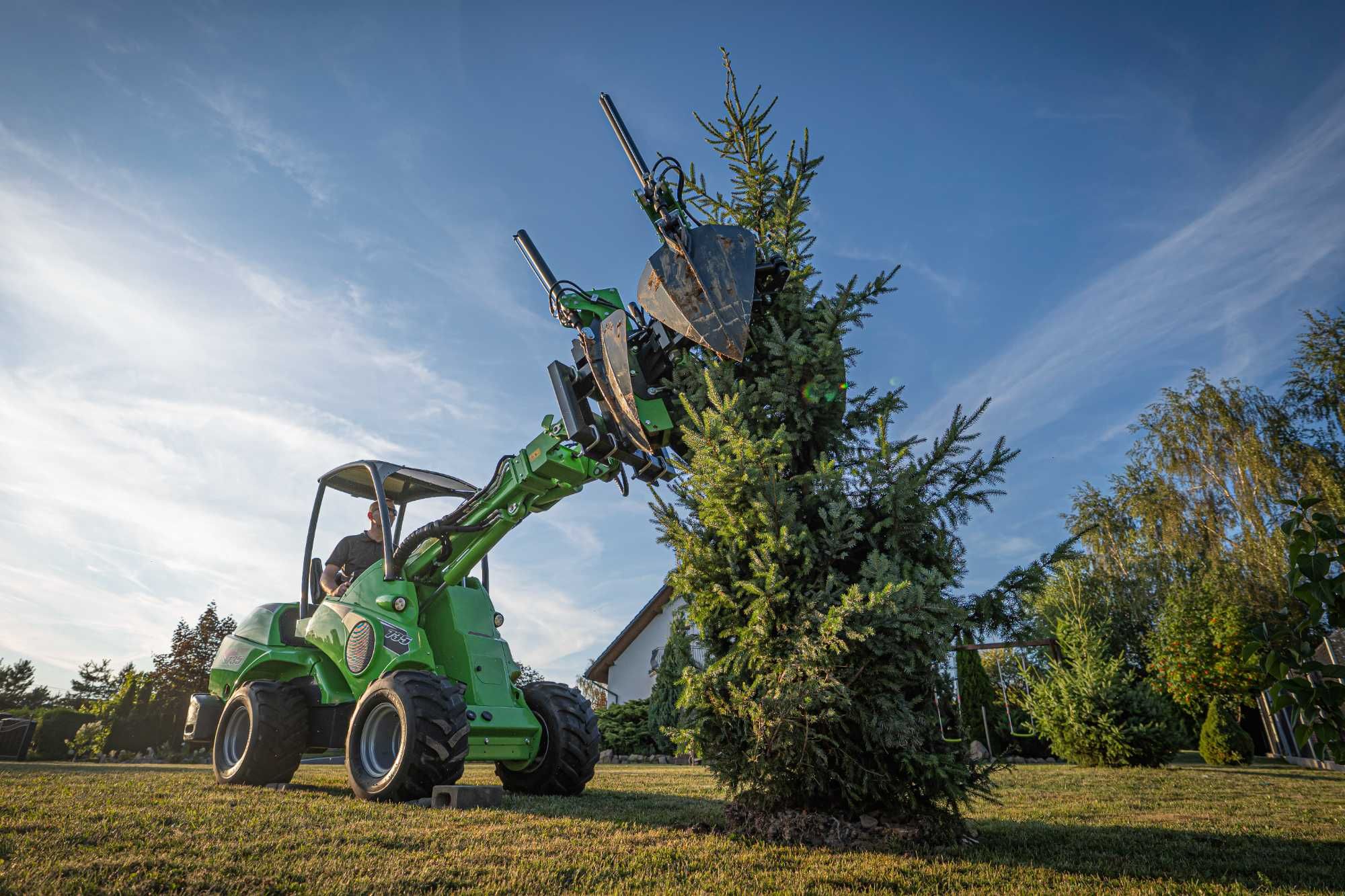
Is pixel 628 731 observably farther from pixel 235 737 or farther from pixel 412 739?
pixel 412 739

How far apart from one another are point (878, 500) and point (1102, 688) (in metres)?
11.9

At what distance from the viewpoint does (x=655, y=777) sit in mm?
10484

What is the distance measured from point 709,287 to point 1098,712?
13503 mm

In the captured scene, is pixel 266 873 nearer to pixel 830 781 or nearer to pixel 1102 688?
pixel 830 781

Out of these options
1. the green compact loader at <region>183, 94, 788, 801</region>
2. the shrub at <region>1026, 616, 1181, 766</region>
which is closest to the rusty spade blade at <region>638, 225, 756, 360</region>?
the green compact loader at <region>183, 94, 788, 801</region>

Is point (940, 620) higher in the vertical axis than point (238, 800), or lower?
higher

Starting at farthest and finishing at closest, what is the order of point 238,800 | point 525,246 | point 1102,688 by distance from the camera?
1. point 1102,688
2. point 525,246
3. point 238,800

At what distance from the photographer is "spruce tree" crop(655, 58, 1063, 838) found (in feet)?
14.2

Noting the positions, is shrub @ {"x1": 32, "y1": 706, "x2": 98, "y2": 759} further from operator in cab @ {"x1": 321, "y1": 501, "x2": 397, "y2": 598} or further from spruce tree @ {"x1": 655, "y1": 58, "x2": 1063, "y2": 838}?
spruce tree @ {"x1": 655, "y1": 58, "x2": 1063, "y2": 838}

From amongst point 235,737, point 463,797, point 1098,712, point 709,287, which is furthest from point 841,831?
point 1098,712

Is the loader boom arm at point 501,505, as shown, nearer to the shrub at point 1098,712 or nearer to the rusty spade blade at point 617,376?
the rusty spade blade at point 617,376

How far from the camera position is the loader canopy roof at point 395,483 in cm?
726

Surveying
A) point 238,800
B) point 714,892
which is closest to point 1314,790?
point 714,892

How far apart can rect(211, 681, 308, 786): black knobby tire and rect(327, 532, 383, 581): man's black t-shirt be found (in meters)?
1.40
